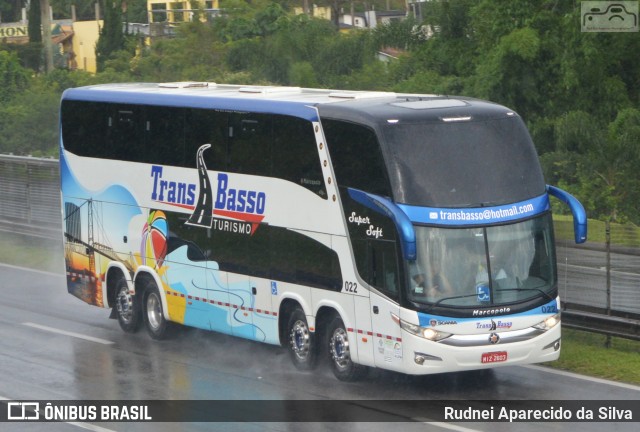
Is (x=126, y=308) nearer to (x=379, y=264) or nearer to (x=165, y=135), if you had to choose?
(x=165, y=135)

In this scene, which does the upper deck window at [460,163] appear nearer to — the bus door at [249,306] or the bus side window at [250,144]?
the bus side window at [250,144]

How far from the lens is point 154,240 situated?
1992cm

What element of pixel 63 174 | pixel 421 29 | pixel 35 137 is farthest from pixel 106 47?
pixel 63 174

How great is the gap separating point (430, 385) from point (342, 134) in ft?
11.5

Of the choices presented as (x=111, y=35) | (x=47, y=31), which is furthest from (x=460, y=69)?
(x=111, y=35)

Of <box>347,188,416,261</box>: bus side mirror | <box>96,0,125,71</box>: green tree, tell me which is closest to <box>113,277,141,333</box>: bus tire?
<box>347,188,416,261</box>: bus side mirror

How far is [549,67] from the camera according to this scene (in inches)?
1416

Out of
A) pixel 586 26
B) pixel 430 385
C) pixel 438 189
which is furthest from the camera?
pixel 586 26

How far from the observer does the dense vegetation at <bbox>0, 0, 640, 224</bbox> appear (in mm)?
32531

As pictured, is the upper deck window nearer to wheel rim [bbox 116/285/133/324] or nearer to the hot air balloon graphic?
the hot air balloon graphic

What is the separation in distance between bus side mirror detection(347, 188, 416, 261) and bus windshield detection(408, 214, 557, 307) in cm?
25

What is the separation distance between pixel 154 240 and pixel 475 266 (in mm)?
6515

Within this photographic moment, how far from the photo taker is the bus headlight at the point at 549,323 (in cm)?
1570

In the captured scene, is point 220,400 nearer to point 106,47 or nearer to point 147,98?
point 147,98
